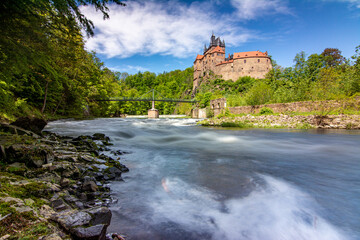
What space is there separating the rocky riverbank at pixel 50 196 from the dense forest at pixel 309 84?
21.6 m

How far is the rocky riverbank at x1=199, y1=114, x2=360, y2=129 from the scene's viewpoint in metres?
15.4

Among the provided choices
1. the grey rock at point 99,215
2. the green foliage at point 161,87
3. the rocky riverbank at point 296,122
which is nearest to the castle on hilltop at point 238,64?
the green foliage at point 161,87

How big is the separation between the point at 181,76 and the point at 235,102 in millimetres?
92405

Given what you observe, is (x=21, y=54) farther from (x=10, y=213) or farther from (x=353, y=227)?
(x=353, y=227)

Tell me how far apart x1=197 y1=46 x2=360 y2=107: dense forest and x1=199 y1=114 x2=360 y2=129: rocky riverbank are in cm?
253

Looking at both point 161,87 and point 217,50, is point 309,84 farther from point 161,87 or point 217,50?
point 161,87

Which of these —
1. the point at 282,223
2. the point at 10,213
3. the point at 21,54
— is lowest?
the point at 282,223

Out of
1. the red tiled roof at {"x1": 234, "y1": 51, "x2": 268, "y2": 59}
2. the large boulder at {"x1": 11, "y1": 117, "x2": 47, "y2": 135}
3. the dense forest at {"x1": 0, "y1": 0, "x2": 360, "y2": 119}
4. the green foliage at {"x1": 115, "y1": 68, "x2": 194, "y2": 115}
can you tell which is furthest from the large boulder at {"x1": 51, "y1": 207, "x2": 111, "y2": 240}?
the red tiled roof at {"x1": 234, "y1": 51, "x2": 268, "y2": 59}

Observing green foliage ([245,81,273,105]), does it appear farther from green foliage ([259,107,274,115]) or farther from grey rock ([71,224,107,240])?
grey rock ([71,224,107,240])

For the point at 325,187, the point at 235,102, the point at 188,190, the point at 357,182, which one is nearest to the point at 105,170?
the point at 188,190

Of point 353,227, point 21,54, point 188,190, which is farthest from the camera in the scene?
point 188,190

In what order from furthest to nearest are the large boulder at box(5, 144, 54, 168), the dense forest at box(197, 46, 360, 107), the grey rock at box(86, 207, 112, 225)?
1. the dense forest at box(197, 46, 360, 107)
2. the large boulder at box(5, 144, 54, 168)
3. the grey rock at box(86, 207, 112, 225)

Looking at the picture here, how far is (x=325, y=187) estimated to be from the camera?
3.95 m

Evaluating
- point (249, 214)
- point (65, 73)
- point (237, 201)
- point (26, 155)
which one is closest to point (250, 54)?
point (65, 73)
